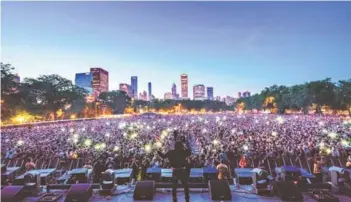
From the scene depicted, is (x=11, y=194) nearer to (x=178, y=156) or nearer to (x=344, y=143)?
(x=178, y=156)

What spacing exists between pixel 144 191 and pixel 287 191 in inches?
147

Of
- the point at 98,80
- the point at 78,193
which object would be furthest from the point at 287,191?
the point at 98,80

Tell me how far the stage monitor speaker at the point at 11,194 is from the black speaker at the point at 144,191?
3.06 m

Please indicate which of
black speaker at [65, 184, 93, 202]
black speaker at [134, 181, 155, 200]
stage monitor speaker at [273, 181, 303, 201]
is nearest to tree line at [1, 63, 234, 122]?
black speaker at [65, 184, 93, 202]

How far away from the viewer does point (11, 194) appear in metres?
7.27

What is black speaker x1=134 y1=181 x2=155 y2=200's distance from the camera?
7.44m

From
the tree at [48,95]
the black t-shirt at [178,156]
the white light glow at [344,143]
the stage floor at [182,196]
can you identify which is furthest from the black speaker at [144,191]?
the tree at [48,95]

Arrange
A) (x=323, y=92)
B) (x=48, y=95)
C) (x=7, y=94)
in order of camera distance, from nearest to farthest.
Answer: (x=7, y=94) → (x=48, y=95) → (x=323, y=92)

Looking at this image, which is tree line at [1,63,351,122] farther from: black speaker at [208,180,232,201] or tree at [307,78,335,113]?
black speaker at [208,180,232,201]

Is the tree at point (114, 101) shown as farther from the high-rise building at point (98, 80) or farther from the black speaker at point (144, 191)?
the black speaker at point (144, 191)

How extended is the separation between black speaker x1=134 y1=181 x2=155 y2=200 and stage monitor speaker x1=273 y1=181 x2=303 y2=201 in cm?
333

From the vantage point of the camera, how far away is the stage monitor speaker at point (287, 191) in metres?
7.21

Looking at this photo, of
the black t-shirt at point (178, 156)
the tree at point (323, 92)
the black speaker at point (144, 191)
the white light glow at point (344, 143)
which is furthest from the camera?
the tree at point (323, 92)

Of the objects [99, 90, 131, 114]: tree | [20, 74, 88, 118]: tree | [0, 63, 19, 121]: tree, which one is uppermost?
[99, 90, 131, 114]: tree
